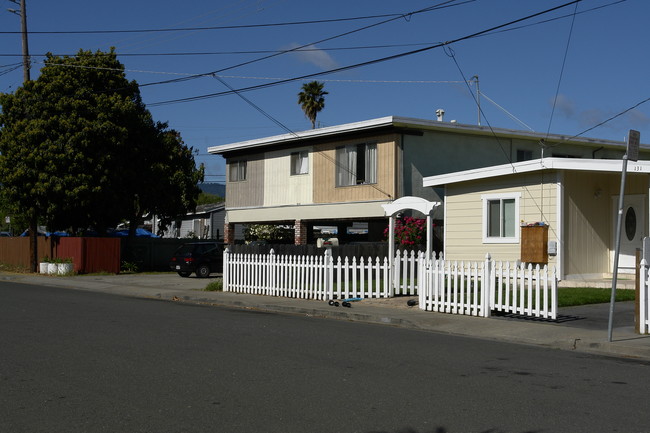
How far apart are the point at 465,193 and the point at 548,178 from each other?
11.0 ft

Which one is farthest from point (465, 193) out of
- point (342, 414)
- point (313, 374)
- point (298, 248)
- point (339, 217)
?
point (342, 414)

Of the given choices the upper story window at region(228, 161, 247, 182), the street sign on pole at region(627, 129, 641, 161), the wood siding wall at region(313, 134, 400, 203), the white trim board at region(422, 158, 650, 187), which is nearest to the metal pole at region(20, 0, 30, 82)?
the upper story window at region(228, 161, 247, 182)

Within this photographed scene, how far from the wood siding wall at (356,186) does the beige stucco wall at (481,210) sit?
4.34m

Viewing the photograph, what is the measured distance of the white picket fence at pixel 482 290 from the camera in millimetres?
13906

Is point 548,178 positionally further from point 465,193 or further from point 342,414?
Result: point 342,414

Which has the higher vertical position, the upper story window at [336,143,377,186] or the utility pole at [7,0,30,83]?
the utility pole at [7,0,30,83]

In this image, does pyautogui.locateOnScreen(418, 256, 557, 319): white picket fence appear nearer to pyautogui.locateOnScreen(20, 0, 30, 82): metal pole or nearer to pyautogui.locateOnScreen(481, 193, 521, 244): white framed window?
pyautogui.locateOnScreen(481, 193, 521, 244): white framed window

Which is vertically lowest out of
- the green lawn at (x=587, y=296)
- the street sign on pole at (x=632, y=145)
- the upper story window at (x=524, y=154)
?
the green lawn at (x=587, y=296)

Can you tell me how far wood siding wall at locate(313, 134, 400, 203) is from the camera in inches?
1075

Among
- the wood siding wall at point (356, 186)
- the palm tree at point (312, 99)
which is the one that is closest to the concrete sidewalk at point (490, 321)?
the wood siding wall at point (356, 186)

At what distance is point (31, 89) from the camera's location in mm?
32250

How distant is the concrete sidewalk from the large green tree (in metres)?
11.1

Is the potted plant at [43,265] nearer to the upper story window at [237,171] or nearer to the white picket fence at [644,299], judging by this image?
the upper story window at [237,171]

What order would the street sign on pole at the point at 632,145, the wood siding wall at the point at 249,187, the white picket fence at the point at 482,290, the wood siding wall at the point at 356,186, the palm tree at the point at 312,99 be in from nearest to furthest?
1. the street sign on pole at the point at 632,145
2. the white picket fence at the point at 482,290
3. the wood siding wall at the point at 356,186
4. the wood siding wall at the point at 249,187
5. the palm tree at the point at 312,99
